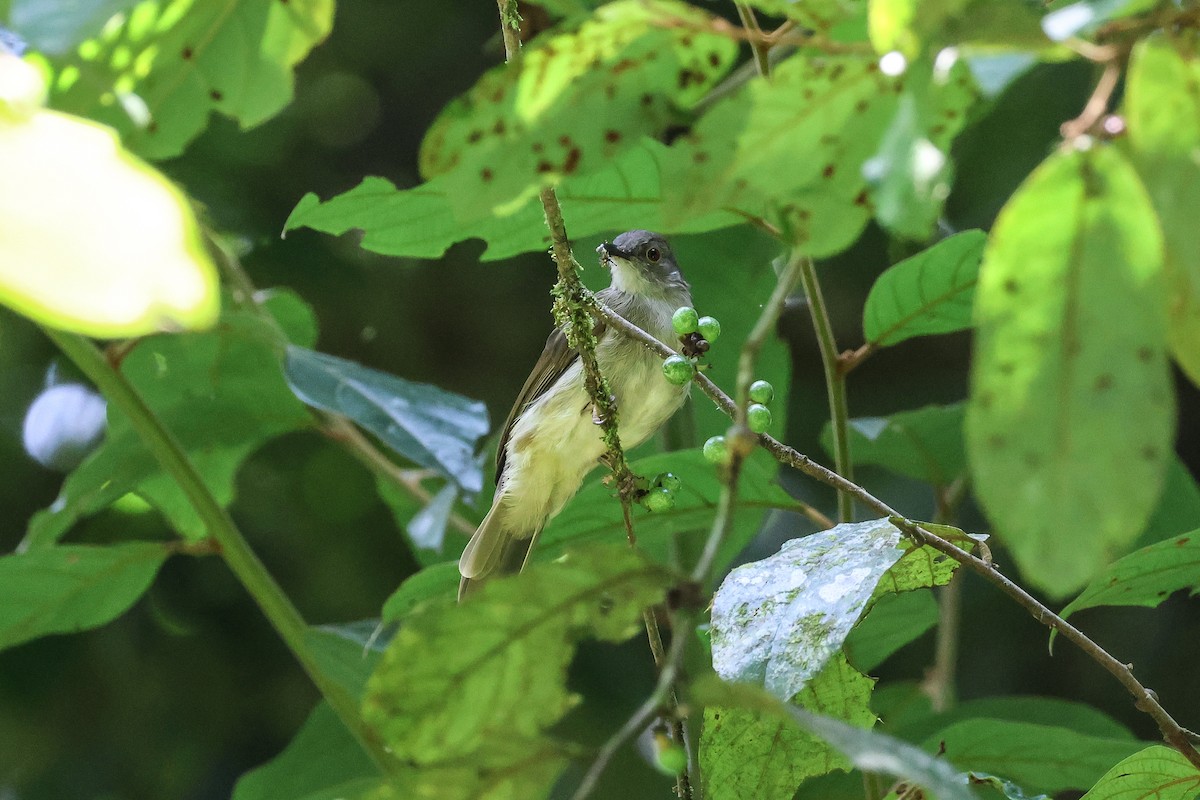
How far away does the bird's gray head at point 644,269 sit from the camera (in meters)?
4.05

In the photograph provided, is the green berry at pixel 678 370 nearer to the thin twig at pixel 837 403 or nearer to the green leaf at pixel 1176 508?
the thin twig at pixel 837 403

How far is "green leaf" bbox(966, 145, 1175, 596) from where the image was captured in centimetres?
65

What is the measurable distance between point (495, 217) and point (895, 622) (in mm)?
1081

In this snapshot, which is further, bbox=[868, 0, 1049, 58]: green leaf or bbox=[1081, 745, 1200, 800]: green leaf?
bbox=[1081, 745, 1200, 800]: green leaf

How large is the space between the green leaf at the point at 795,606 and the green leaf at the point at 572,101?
0.63 meters

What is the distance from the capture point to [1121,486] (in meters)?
0.65

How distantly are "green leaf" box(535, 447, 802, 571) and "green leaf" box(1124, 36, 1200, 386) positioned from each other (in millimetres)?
1374

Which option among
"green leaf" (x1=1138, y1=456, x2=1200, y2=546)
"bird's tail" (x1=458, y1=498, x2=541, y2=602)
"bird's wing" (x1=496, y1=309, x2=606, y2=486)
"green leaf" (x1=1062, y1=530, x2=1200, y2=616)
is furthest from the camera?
"bird's wing" (x1=496, y1=309, x2=606, y2=486)

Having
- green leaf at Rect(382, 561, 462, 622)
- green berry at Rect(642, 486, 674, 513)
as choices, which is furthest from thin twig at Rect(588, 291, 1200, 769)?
green leaf at Rect(382, 561, 462, 622)

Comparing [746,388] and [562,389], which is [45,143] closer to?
[746,388]

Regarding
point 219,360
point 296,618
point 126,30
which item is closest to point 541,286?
point 219,360

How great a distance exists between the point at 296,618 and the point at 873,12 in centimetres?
167

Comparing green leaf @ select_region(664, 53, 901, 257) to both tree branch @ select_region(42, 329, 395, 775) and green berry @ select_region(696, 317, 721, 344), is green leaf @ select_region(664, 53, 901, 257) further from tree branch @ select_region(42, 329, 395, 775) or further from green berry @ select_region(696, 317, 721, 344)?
tree branch @ select_region(42, 329, 395, 775)

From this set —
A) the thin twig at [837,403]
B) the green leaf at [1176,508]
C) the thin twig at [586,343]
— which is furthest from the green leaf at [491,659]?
the green leaf at [1176,508]
